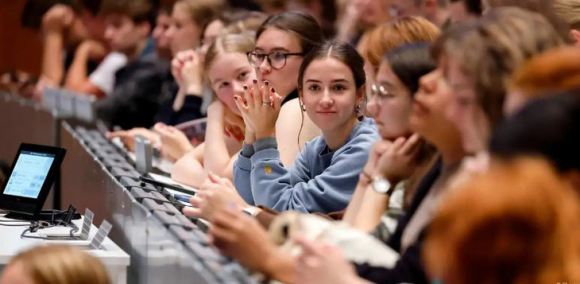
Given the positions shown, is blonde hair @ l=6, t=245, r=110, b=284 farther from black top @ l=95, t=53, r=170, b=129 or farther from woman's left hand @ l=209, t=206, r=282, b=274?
black top @ l=95, t=53, r=170, b=129

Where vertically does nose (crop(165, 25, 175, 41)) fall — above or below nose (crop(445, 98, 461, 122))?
below

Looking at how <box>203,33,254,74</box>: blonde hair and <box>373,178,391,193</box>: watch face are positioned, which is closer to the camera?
<box>373,178,391,193</box>: watch face

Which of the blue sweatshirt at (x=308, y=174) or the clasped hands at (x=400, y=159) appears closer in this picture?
the clasped hands at (x=400, y=159)

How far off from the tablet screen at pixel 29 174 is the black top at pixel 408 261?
201cm

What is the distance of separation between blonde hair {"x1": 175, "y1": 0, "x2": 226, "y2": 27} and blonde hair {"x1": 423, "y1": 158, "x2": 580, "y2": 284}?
4738mm

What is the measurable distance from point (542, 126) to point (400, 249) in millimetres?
889

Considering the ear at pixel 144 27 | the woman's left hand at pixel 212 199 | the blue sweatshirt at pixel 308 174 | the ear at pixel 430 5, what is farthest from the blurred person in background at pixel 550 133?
the ear at pixel 144 27

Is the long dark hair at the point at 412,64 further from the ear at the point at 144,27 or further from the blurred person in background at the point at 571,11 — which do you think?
the ear at the point at 144,27

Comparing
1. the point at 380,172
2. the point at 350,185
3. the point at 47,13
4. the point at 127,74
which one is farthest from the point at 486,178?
the point at 47,13

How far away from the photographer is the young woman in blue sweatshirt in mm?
3312

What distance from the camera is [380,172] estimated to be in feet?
8.65

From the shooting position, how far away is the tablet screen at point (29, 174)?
4148 mm

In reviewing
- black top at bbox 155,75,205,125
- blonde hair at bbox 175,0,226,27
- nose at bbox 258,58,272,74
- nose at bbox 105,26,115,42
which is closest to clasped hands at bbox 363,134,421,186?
nose at bbox 258,58,272,74

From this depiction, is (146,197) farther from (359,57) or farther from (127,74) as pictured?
(127,74)
